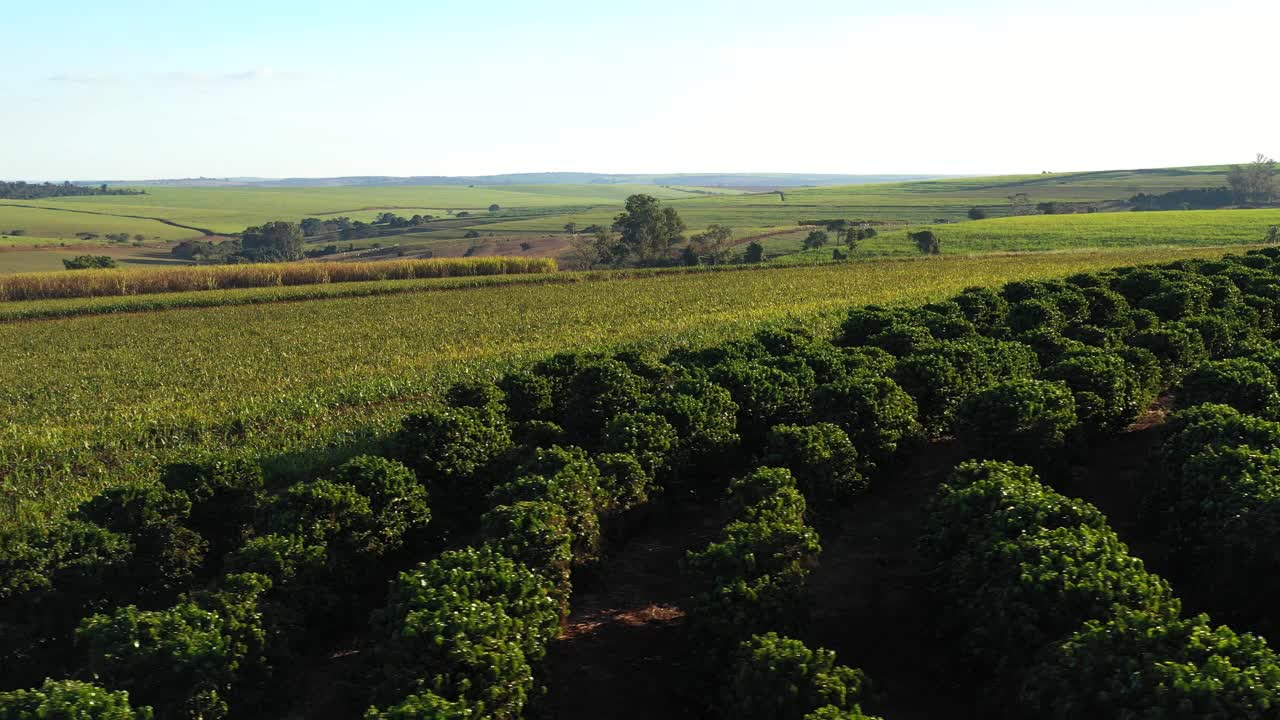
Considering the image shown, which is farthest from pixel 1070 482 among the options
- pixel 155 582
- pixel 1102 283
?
pixel 1102 283

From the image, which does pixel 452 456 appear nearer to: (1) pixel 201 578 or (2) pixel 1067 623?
(1) pixel 201 578

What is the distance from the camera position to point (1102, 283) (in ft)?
107

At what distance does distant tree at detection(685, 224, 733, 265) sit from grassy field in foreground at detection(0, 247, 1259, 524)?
46.7 m

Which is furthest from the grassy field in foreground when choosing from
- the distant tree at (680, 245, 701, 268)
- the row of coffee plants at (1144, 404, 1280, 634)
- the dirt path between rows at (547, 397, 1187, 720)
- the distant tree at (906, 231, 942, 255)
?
the distant tree at (680, 245, 701, 268)

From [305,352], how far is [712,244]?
8355cm

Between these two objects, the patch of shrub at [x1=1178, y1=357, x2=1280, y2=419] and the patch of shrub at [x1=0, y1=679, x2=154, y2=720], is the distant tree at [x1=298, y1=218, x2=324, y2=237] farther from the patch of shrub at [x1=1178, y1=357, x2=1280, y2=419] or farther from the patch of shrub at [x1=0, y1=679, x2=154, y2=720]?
the patch of shrub at [x1=0, y1=679, x2=154, y2=720]

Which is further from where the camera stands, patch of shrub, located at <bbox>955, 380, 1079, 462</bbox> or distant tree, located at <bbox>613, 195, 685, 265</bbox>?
distant tree, located at <bbox>613, 195, 685, 265</bbox>

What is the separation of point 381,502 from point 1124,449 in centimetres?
1633

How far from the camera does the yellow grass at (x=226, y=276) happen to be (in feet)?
186

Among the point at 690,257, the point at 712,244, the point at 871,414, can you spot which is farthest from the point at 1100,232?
the point at 871,414

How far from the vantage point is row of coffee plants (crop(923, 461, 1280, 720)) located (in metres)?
7.33

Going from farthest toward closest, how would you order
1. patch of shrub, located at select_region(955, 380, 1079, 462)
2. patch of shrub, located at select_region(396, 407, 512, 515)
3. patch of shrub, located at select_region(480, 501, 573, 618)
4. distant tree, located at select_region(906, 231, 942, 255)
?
distant tree, located at select_region(906, 231, 942, 255) → patch of shrub, located at select_region(396, 407, 512, 515) → patch of shrub, located at select_region(955, 380, 1079, 462) → patch of shrub, located at select_region(480, 501, 573, 618)

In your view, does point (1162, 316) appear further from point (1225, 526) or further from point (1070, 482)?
point (1225, 526)

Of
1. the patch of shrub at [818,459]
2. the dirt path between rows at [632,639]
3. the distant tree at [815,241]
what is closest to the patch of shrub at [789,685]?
the dirt path between rows at [632,639]
